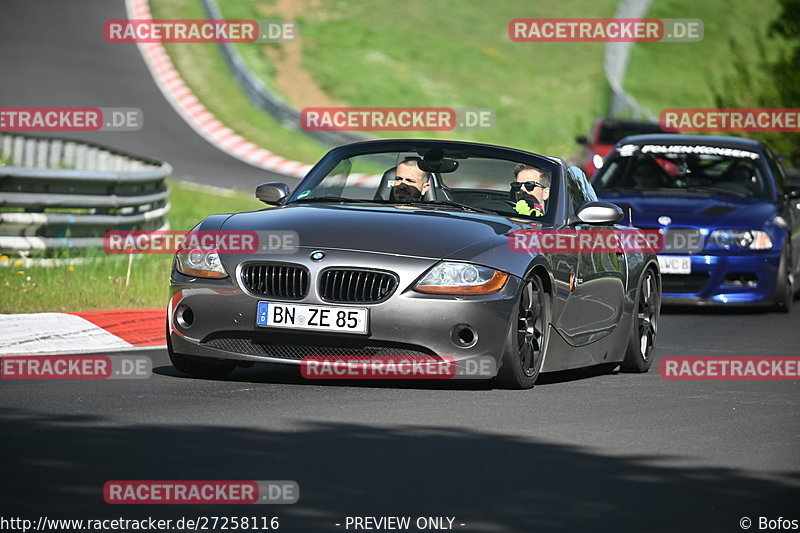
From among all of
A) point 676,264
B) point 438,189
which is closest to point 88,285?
point 438,189

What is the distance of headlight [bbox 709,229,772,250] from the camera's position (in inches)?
608

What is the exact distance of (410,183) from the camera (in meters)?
9.96

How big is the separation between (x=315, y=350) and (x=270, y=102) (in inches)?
1353

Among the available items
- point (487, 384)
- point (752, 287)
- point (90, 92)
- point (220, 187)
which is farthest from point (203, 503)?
point (90, 92)

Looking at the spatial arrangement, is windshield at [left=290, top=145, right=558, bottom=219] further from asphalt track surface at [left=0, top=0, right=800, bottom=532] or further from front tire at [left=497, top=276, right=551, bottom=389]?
asphalt track surface at [left=0, top=0, right=800, bottom=532]

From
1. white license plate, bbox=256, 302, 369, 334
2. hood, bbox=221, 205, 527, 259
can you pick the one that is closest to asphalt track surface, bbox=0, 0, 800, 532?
white license plate, bbox=256, 302, 369, 334

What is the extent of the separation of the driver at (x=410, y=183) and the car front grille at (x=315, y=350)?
1.54 metres

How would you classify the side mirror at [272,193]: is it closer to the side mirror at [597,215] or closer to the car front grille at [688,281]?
the side mirror at [597,215]

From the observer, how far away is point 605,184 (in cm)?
1645

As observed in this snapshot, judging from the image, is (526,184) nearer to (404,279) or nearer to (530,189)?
(530,189)

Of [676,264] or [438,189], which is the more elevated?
[438,189]

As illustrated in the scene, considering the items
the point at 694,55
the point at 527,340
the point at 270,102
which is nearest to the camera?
the point at 527,340

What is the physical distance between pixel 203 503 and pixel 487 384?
3551mm

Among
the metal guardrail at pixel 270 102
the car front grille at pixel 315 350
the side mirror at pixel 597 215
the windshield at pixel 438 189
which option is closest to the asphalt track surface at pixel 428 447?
the car front grille at pixel 315 350
